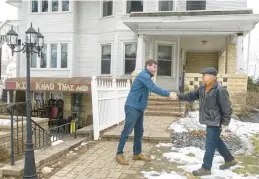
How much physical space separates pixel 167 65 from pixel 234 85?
414 centimetres

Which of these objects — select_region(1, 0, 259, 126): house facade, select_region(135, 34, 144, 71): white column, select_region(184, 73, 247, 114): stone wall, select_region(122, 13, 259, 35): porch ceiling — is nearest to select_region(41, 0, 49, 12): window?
select_region(1, 0, 259, 126): house facade

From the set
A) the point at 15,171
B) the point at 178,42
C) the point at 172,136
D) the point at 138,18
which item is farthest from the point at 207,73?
the point at 178,42

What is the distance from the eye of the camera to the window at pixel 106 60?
653 inches

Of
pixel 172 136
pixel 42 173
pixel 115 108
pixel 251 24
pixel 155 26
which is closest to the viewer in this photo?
pixel 42 173

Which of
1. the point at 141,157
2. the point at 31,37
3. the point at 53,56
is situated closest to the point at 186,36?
the point at 53,56

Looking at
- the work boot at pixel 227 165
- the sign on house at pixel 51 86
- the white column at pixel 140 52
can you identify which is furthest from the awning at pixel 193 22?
the work boot at pixel 227 165

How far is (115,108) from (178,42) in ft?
25.3

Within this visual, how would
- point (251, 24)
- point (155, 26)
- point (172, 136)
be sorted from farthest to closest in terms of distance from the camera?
point (155, 26)
point (251, 24)
point (172, 136)

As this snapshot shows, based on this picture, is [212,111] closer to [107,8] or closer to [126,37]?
[126,37]

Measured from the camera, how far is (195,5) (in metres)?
15.5

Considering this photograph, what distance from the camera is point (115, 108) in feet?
29.6

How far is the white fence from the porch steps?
188 cm

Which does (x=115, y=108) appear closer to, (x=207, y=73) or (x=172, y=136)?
(x=172, y=136)

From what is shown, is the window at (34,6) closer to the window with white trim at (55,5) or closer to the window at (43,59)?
the window with white trim at (55,5)
